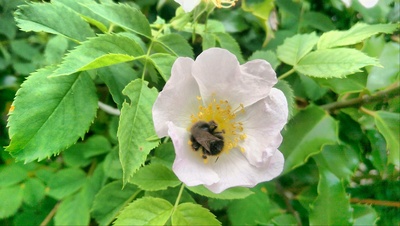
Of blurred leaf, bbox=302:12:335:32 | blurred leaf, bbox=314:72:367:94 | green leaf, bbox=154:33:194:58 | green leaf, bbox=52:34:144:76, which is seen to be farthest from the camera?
blurred leaf, bbox=302:12:335:32

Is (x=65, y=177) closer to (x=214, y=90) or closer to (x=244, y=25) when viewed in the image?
(x=214, y=90)

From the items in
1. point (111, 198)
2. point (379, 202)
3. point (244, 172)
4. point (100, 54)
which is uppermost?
point (100, 54)

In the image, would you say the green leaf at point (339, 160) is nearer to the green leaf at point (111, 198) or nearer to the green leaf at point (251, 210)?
the green leaf at point (251, 210)

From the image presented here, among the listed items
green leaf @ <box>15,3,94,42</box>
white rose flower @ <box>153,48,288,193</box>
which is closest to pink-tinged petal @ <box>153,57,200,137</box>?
white rose flower @ <box>153,48,288,193</box>

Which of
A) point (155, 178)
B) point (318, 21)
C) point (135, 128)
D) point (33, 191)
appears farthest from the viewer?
point (318, 21)

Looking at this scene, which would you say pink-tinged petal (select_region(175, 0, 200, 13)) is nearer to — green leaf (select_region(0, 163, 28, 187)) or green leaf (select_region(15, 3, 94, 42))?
green leaf (select_region(15, 3, 94, 42))

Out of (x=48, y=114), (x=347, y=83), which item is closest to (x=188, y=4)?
(x=48, y=114)

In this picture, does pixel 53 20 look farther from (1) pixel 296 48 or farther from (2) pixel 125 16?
(1) pixel 296 48
